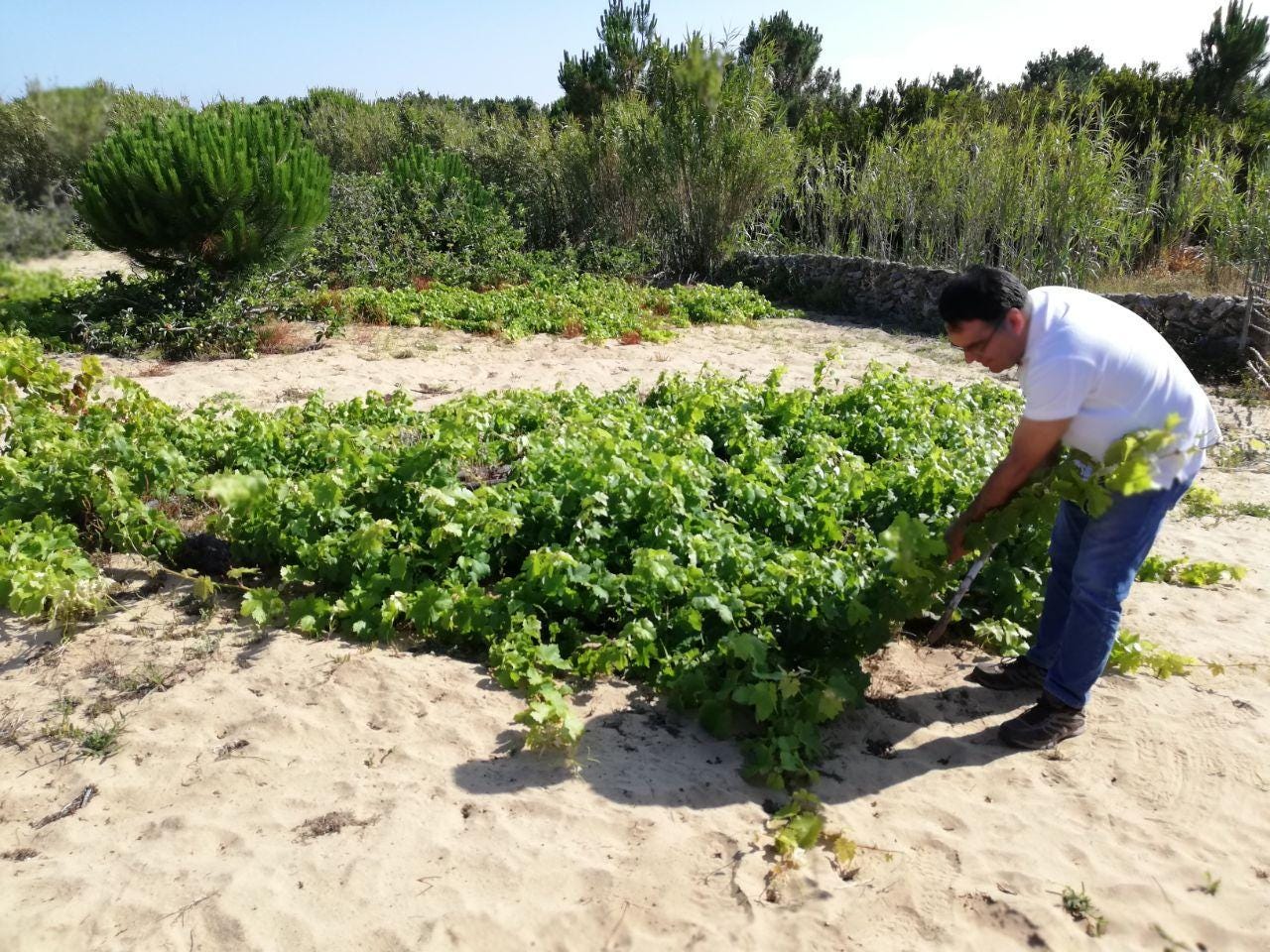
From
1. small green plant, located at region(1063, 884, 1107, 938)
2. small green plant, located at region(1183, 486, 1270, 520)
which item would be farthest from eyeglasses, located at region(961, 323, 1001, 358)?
small green plant, located at region(1183, 486, 1270, 520)

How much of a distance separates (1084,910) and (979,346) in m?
1.72

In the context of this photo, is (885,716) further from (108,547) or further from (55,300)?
(55,300)

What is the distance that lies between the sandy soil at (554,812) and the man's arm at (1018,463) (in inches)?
33.9

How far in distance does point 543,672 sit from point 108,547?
2571mm

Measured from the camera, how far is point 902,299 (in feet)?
41.0

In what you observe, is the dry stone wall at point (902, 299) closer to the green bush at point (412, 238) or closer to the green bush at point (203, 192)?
the green bush at point (412, 238)

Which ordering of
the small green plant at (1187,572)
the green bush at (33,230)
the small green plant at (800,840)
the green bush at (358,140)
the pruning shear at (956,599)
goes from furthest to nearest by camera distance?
the green bush at (358,140) < the small green plant at (1187,572) < the pruning shear at (956,599) < the small green plant at (800,840) < the green bush at (33,230)

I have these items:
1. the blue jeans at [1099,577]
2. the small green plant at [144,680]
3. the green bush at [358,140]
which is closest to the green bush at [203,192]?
the small green plant at [144,680]

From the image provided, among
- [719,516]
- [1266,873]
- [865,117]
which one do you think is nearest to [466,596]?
A: [719,516]

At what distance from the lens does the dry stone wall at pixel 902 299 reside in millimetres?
9680

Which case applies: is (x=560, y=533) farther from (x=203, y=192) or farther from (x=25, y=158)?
(x=203, y=192)

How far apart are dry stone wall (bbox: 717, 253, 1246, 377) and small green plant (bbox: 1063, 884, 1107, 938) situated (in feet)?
28.7

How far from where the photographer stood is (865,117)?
61.0 feet

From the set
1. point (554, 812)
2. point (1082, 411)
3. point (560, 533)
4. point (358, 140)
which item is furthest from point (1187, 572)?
point (358, 140)
